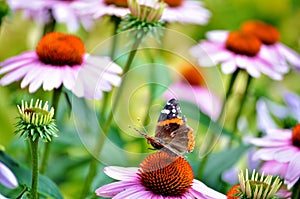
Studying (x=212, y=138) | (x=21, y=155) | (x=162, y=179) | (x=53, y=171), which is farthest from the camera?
(x=21, y=155)

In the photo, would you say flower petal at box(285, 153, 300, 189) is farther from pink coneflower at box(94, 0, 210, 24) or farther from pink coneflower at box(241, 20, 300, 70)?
pink coneflower at box(241, 20, 300, 70)

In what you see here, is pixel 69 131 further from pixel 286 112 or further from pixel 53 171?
pixel 286 112

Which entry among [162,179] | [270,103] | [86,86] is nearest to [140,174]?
[162,179]

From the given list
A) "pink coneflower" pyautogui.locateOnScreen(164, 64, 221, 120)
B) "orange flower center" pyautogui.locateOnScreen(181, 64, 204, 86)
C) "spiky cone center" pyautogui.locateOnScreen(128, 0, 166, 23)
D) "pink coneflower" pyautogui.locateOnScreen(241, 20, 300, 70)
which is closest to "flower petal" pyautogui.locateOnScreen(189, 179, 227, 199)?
"spiky cone center" pyautogui.locateOnScreen(128, 0, 166, 23)

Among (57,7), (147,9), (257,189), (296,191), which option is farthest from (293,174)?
(57,7)

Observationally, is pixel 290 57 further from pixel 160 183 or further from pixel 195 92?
pixel 160 183
